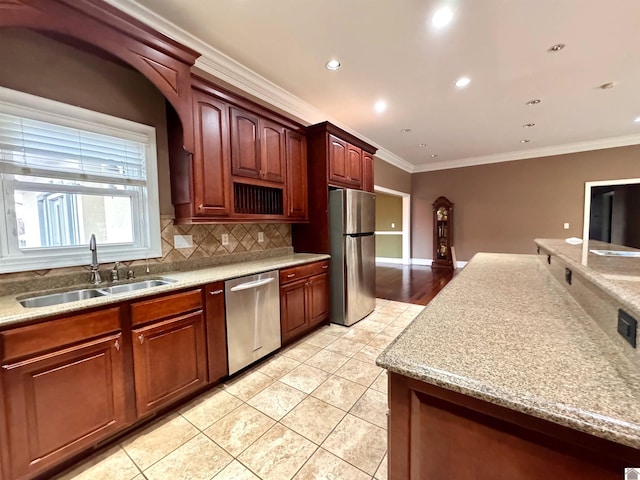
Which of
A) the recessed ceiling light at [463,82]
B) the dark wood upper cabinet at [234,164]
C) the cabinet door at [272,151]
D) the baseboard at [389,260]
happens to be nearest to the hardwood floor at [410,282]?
the baseboard at [389,260]

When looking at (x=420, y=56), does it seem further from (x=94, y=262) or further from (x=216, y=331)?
(x=94, y=262)

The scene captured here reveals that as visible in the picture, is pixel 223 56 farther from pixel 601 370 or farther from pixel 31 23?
pixel 601 370

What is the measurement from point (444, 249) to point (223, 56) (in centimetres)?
648

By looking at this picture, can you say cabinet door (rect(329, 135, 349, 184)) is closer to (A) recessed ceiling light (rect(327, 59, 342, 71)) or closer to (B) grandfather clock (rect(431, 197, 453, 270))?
(A) recessed ceiling light (rect(327, 59, 342, 71))

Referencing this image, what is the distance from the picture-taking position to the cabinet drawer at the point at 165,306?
64.1 inches

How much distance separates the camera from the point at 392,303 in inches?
164

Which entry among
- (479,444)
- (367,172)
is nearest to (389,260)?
(367,172)

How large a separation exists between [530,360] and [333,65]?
2836 mm

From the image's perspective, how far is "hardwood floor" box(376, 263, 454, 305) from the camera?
14.9 feet

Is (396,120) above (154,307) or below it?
above

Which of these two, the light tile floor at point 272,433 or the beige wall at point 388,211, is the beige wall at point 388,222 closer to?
the beige wall at point 388,211

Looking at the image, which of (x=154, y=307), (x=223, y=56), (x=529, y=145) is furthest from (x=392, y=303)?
(x=529, y=145)

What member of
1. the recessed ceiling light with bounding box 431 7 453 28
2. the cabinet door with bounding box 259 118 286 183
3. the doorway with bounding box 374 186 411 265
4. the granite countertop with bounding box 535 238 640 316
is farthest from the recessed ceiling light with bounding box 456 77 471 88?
the doorway with bounding box 374 186 411 265

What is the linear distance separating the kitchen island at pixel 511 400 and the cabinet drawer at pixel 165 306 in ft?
4.96
